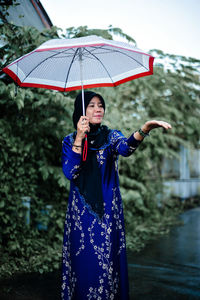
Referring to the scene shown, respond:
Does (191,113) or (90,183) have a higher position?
(191,113)

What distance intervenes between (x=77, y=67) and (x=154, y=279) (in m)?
2.70

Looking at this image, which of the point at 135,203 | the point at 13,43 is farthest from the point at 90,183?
A: the point at 135,203

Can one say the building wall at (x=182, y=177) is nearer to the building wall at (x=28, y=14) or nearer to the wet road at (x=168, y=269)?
the wet road at (x=168, y=269)

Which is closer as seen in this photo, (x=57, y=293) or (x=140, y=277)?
(x=57, y=293)

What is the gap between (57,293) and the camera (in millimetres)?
3240

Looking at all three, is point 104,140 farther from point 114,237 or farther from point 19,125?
point 19,125

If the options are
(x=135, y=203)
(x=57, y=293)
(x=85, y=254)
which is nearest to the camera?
(x=85, y=254)

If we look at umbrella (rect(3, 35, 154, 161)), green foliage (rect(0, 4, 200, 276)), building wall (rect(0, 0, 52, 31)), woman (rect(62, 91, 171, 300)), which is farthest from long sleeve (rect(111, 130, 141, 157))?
building wall (rect(0, 0, 52, 31))

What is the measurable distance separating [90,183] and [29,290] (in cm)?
173

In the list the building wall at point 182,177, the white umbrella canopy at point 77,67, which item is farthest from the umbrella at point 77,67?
the building wall at point 182,177

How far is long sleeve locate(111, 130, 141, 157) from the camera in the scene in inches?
82.9

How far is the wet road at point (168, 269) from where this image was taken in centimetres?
329

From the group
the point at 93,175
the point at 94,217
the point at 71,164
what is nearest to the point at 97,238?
the point at 94,217

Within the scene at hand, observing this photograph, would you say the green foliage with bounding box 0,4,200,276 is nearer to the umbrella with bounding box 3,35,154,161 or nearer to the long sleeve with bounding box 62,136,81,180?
the umbrella with bounding box 3,35,154,161
